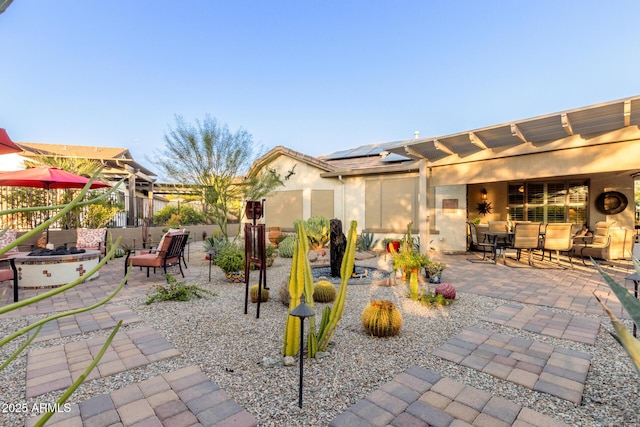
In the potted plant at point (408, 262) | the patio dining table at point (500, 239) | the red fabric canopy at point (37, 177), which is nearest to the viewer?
the potted plant at point (408, 262)

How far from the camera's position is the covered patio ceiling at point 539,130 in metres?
5.43

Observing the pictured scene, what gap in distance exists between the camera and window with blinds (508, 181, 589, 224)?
1098 cm

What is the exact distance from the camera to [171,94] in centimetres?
1492

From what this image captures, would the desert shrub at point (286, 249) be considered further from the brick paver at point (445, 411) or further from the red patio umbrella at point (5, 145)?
the brick paver at point (445, 411)

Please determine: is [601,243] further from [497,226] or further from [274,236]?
[274,236]

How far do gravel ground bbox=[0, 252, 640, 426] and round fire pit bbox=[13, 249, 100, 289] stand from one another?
1.99 m

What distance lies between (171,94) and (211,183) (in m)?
6.87

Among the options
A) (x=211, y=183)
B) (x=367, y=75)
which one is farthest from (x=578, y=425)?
(x=367, y=75)

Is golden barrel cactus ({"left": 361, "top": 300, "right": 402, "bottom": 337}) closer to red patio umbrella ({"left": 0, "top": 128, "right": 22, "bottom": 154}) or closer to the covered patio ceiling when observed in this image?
the covered patio ceiling

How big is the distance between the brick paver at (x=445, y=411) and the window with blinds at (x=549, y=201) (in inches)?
434

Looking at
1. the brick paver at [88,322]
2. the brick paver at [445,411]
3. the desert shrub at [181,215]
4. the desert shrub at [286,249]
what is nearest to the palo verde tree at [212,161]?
the desert shrub at [286,249]

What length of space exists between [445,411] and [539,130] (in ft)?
19.8

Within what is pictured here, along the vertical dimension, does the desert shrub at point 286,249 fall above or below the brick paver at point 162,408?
above

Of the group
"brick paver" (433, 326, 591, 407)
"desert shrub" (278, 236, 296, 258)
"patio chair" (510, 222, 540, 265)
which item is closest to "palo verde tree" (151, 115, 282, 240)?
"desert shrub" (278, 236, 296, 258)
